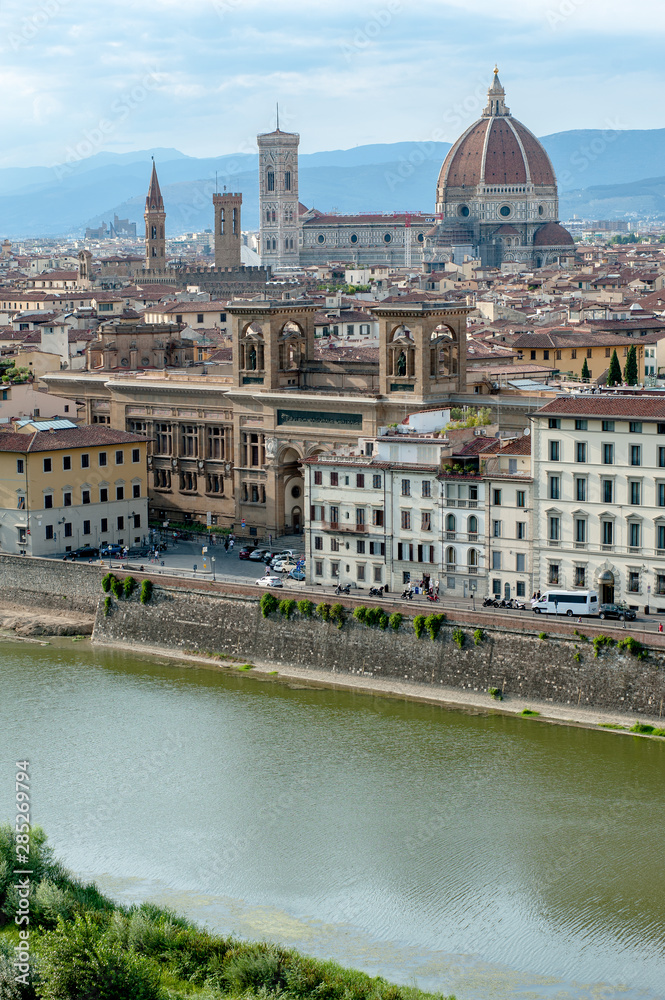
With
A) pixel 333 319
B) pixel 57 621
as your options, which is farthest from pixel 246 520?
pixel 333 319

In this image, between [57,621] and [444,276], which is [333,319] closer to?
[57,621]

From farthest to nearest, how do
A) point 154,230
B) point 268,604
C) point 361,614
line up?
1. point 154,230
2. point 268,604
3. point 361,614

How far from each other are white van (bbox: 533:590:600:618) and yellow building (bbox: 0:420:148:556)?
54.3ft

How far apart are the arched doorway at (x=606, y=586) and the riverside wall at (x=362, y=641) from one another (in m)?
2.29

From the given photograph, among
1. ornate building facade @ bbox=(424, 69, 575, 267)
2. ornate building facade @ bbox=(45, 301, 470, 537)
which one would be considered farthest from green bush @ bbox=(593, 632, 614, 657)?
ornate building facade @ bbox=(424, 69, 575, 267)

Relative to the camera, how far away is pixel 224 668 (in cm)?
4116

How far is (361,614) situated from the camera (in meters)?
38.9

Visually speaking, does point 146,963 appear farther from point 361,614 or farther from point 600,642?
point 361,614

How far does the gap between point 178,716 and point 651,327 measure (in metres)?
46.6

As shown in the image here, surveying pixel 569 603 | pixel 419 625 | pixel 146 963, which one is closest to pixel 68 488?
pixel 419 625

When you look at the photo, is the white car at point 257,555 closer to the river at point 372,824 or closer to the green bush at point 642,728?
A: the river at point 372,824

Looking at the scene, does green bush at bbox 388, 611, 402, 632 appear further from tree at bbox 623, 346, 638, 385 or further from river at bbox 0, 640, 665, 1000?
tree at bbox 623, 346, 638, 385

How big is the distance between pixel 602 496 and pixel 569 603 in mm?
2461

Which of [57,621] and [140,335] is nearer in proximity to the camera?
[57,621]
